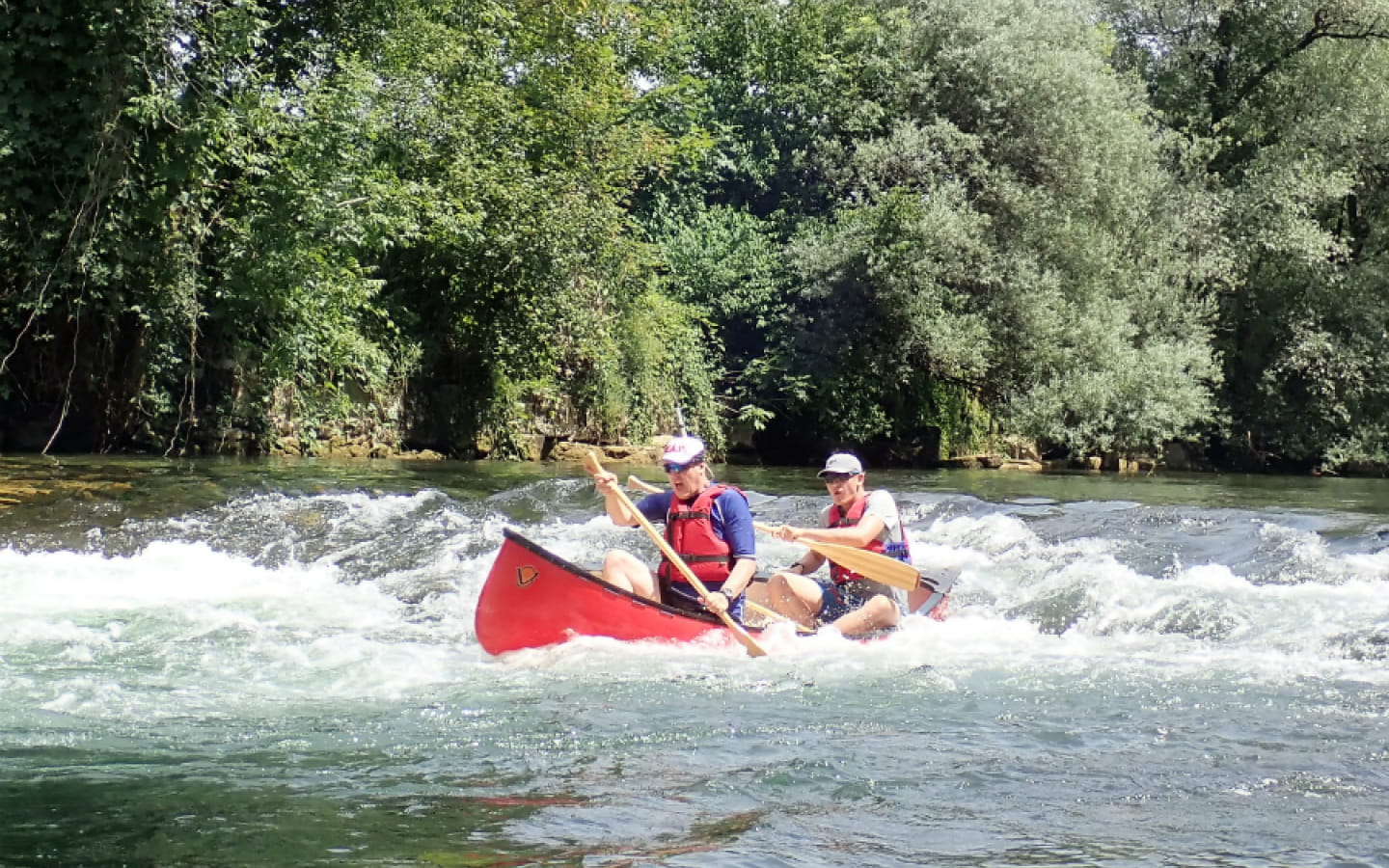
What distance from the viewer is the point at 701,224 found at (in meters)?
26.3

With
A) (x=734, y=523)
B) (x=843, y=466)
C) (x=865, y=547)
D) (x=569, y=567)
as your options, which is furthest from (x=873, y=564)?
(x=569, y=567)

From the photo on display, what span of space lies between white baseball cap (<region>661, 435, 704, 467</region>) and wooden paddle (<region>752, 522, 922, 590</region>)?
94cm

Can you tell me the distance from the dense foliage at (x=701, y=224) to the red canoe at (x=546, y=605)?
8.75 m

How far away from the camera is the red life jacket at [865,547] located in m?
8.90

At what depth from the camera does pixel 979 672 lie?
24.9 feet

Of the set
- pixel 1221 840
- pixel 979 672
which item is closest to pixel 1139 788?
pixel 1221 840

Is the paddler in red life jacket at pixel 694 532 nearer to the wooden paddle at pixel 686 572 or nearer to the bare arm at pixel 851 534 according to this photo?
the wooden paddle at pixel 686 572

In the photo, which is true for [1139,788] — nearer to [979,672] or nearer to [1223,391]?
[979,672]

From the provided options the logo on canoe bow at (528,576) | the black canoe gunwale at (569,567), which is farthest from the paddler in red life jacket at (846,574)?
the logo on canoe bow at (528,576)

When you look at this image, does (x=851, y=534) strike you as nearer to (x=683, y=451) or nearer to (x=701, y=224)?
(x=683, y=451)

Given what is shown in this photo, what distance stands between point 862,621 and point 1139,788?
10.9 feet

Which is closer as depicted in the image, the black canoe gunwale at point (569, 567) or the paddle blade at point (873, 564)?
the black canoe gunwale at point (569, 567)

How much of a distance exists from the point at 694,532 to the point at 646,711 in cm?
208

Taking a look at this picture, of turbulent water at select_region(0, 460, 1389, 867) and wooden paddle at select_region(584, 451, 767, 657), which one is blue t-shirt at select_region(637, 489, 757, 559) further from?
turbulent water at select_region(0, 460, 1389, 867)
